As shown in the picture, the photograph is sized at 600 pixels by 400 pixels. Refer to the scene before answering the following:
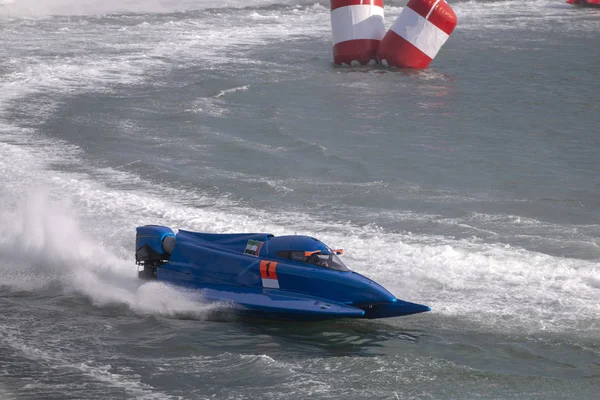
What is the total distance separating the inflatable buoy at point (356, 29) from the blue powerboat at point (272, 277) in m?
12.1

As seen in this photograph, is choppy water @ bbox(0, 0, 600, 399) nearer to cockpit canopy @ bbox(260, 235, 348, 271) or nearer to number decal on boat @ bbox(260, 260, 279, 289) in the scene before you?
number decal on boat @ bbox(260, 260, 279, 289)

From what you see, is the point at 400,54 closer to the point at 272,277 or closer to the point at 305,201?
the point at 305,201

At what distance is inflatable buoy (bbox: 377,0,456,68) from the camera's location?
70.2 ft

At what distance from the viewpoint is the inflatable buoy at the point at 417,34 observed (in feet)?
70.2

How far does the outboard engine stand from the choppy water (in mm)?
296

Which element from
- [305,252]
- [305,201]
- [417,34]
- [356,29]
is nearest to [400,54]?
[417,34]

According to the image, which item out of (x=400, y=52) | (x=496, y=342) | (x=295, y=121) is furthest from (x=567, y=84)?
(x=496, y=342)

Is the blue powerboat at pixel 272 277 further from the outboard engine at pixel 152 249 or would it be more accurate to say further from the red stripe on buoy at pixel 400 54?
the red stripe on buoy at pixel 400 54

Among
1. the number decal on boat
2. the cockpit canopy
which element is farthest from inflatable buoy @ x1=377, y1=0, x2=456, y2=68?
the number decal on boat

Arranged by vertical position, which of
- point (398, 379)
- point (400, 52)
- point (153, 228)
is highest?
point (400, 52)

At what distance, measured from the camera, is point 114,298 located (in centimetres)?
1120

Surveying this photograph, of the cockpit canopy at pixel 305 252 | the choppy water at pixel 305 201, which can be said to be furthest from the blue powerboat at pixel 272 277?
the choppy water at pixel 305 201

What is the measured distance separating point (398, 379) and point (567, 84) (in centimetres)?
1409

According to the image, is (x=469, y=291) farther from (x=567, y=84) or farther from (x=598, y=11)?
(x=598, y=11)
